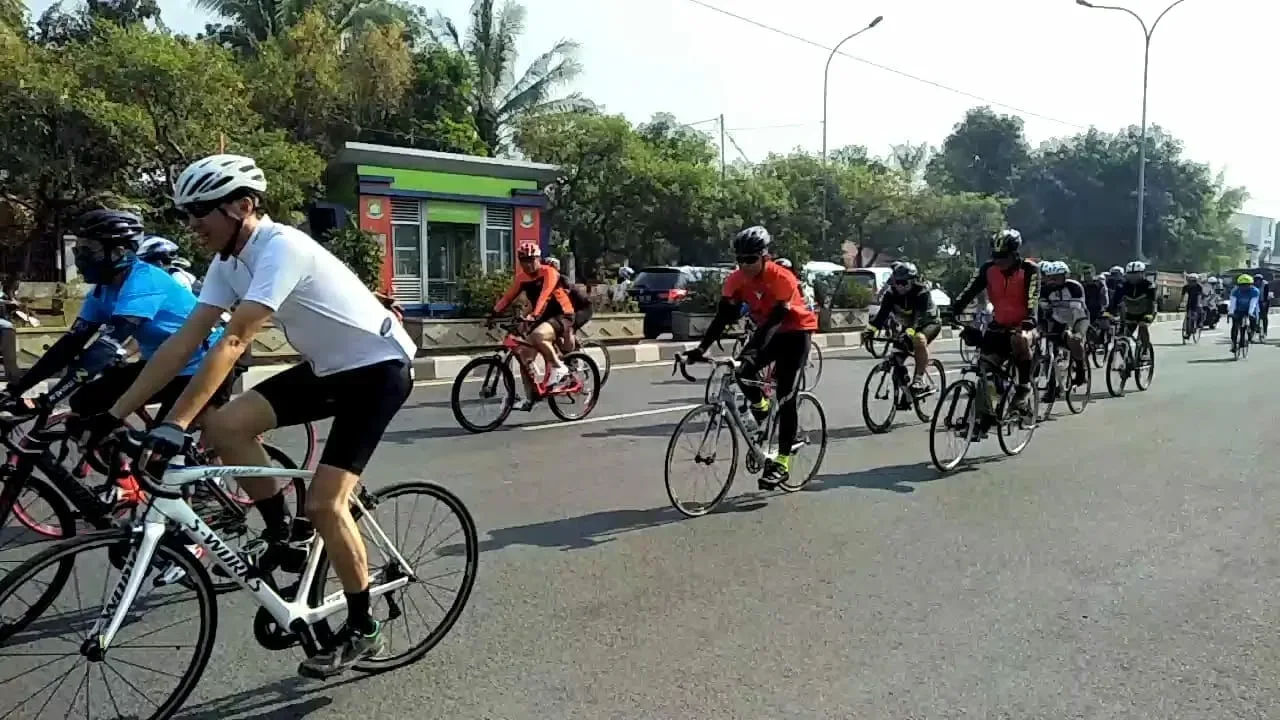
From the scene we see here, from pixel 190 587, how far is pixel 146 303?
2.30m

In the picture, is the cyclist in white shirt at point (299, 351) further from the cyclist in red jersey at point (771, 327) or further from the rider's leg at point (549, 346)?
the rider's leg at point (549, 346)

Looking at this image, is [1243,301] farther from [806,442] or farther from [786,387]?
[786,387]

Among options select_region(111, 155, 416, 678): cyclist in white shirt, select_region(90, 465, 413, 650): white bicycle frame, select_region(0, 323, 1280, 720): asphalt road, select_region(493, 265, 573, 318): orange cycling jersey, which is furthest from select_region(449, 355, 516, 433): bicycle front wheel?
select_region(111, 155, 416, 678): cyclist in white shirt

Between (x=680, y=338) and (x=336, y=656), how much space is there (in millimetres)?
18517

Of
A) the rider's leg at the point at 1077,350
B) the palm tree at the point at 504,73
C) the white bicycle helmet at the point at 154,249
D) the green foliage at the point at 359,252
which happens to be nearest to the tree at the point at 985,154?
the palm tree at the point at 504,73

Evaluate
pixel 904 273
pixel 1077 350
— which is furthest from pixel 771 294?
pixel 1077 350

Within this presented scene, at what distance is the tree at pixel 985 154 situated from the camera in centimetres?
6244

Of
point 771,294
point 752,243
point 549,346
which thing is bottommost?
point 549,346

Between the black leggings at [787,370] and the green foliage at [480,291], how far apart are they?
1037 centimetres

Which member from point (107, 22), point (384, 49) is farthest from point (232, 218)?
point (384, 49)

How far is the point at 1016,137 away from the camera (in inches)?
2479

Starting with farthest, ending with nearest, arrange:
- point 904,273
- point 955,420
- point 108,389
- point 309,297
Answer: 1. point 904,273
2. point 955,420
3. point 108,389
4. point 309,297

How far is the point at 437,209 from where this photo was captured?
1106 inches

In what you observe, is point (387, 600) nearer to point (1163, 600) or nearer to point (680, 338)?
point (1163, 600)
